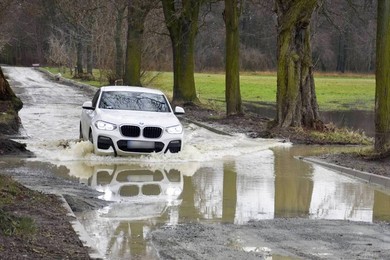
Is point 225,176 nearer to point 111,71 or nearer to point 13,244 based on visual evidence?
point 13,244

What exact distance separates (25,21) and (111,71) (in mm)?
29780

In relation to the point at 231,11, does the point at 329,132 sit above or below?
below

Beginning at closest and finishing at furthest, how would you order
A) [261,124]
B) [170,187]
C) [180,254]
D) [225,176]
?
[180,254]
[170,187]
[225,176]
[261,124]

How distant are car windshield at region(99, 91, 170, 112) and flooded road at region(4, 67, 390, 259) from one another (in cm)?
126

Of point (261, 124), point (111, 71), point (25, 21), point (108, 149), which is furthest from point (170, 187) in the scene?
point (25, 21)

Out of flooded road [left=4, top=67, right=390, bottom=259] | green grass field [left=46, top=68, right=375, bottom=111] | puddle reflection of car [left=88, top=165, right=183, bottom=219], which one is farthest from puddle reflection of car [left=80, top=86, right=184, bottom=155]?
green grass field [left=46, top=68, right=375, bottom=111]

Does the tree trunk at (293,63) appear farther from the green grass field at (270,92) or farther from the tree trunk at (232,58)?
the green grass field at (270,92)

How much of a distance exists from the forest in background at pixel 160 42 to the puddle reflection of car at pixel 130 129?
20347mm

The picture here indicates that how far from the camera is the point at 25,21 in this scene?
7094 centimetres

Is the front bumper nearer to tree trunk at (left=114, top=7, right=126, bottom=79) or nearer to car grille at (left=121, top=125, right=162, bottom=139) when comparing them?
car grille at (left=121, top=125, right=162, bottom=139)

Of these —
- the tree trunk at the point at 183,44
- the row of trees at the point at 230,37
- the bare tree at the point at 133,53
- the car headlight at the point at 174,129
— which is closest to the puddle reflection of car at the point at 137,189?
the car headlight at the point at 174,129

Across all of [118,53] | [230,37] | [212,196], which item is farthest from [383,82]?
[118,53]

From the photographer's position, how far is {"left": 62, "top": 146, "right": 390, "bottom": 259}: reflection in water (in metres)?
8.80

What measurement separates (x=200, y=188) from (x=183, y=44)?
19721 mm
